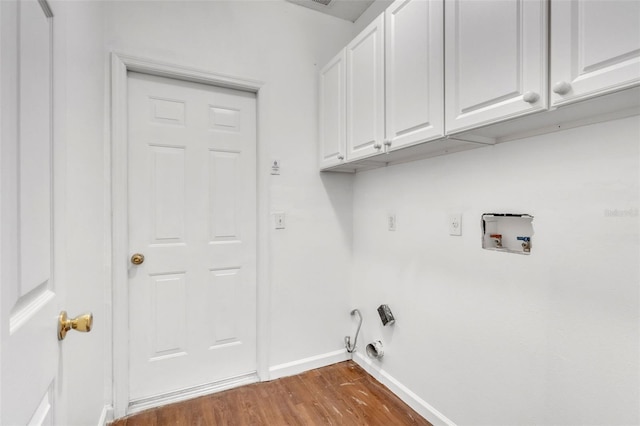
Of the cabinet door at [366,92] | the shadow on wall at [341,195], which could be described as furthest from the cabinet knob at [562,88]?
the shadow on wall at [341,195]

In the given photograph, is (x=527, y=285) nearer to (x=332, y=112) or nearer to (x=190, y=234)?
(x=332, y=112)

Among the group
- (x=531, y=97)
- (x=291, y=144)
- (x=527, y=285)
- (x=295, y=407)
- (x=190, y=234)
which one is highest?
(x=291, y=144)

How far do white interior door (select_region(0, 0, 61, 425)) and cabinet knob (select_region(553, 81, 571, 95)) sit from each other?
1312mm

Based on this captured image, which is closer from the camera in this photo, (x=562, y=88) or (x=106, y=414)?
(x=562, y=88)

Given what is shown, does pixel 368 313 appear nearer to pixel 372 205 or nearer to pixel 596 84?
pixel 372 205

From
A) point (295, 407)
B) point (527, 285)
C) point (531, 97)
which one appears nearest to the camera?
point (531, 97)

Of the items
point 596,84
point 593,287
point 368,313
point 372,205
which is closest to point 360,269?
point 368,313

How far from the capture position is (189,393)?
199 cm

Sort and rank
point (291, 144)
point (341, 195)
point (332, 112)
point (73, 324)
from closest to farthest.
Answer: point (73, 324) → point (332, 112) → point (291, 144) → point (341, 195)

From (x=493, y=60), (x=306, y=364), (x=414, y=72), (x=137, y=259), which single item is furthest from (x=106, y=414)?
(x=493, y=60)

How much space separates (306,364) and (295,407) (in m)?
0.43

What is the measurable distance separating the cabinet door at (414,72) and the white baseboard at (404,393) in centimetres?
150

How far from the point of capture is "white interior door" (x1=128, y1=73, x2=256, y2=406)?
190cm

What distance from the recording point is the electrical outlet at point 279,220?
87.0 inches
